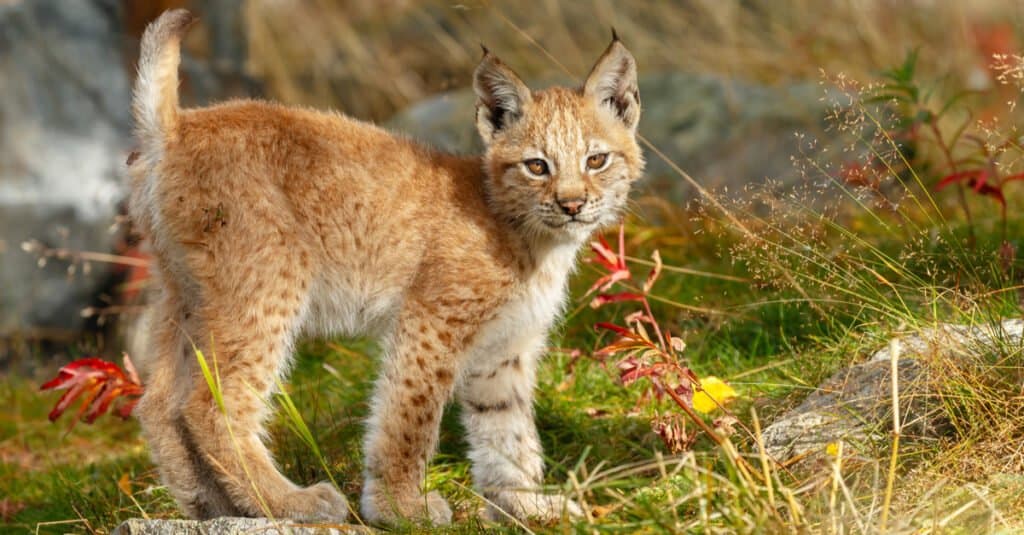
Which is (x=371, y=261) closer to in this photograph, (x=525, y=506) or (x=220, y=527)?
(x=525, y=506)

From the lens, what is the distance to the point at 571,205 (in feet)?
14.5

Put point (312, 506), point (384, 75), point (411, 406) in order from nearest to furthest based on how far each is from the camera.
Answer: point (312, 506) < point (411, 406) < point (384, 75)

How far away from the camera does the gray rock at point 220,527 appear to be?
364 cm

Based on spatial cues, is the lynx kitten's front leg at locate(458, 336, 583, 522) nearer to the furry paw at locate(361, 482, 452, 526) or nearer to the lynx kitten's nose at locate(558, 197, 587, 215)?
the furry paw at locate(361, 482, 452, 526)

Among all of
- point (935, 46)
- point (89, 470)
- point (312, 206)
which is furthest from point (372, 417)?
point (935, 46)

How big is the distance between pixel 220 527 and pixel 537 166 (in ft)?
6.05

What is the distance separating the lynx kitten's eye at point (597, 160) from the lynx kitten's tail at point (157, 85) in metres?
1.61

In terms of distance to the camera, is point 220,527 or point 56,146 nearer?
point 220,527

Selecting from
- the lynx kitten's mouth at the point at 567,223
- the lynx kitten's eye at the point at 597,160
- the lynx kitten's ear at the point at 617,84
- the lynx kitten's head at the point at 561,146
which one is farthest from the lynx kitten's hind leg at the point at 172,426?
the lynx kitten's ear at the point at 617,84

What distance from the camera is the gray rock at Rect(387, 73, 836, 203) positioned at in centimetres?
779

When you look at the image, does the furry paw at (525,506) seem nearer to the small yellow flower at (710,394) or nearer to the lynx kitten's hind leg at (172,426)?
the small yellow flower at (710,394)

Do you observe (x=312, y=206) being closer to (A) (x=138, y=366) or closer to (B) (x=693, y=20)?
(A) (x=138, y=366)

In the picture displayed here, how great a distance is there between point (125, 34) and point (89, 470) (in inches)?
178

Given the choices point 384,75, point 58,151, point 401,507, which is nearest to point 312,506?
point 401,507
